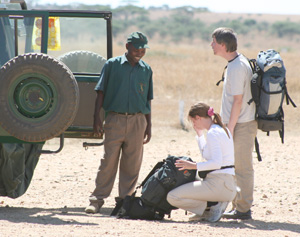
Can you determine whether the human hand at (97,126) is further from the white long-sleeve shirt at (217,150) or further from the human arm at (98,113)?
the white long-sleeve shirt at (217,150)

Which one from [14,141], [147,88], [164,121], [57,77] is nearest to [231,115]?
[147,88]

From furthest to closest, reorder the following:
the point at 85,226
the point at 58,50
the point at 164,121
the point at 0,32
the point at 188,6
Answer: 1. the point at 188,6
2. the point at 164,121
3. the point at 58,50
4. the point at 0,32
5. the point at 85,226

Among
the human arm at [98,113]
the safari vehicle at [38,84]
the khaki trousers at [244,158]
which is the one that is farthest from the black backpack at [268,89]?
the safari vehicle at [38,84]

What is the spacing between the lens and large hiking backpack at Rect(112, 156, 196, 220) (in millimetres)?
5836

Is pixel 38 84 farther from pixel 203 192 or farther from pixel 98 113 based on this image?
pixel 203 192

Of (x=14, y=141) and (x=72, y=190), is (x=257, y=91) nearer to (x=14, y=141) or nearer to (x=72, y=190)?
(x=14, y=141)

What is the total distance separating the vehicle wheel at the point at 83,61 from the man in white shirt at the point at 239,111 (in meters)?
1.63

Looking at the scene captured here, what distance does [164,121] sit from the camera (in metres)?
15.1

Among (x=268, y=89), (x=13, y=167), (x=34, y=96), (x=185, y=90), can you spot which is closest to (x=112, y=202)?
(x=13, y=167)

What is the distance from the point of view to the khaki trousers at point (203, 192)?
5711mm

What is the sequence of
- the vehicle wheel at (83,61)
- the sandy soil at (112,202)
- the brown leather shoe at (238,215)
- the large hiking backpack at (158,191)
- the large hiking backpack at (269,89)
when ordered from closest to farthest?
the sandy soil at (112,202)
the large hiking backpack at (158,191)
the large hiking backpack at (269,89)
the brown leather shoe at (238,215)
the vehicle wheel at (83,61)

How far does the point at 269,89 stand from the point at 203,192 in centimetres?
118

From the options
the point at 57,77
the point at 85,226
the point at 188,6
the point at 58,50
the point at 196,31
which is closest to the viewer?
the point at 85,226

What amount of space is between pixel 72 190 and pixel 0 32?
254cm
